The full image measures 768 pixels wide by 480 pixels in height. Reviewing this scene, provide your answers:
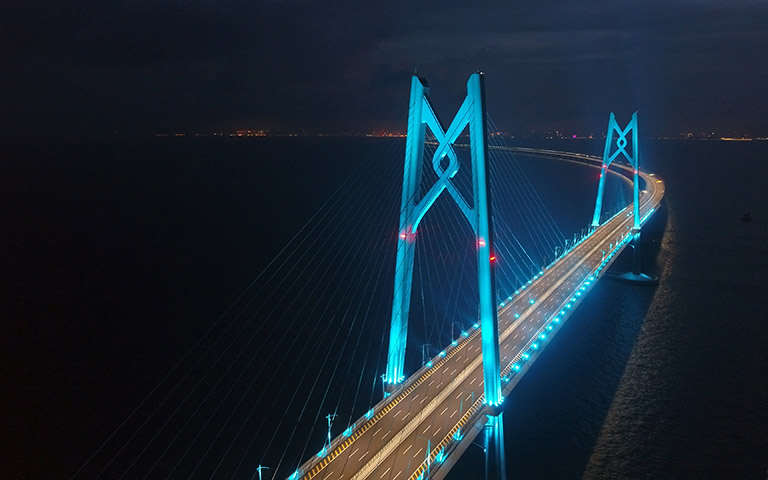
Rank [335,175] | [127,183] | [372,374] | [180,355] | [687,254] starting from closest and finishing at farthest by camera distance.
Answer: [372,374], [180,355], [687,254], [127,183], [335,175]

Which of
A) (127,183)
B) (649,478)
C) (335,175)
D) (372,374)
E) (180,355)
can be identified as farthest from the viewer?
(335,175)

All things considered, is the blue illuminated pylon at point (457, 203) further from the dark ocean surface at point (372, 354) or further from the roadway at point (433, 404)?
the dark ocean surface at point (372, 354)

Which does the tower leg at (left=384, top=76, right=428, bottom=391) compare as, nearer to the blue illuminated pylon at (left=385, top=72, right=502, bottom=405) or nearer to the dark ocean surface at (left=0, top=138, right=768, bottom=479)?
the blue illuminated pylon at (left=385, top=72, right=502, bottom=405)

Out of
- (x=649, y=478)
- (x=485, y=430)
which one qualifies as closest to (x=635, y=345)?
(x=649, y=478)

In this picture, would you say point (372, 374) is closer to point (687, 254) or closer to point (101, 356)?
point (101, 356)

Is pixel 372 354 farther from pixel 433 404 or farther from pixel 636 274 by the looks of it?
pixel 636 274

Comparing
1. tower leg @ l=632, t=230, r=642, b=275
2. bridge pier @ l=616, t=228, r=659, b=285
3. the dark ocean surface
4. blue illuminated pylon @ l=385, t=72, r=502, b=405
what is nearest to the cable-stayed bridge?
blue illuminated pylon @ l=385, t=72, r=502, b=405

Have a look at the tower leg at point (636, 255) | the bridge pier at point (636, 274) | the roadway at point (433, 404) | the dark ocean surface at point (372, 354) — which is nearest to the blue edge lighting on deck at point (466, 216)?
the roadway at point (433, 404)

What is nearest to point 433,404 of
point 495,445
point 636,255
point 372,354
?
point 495,445
